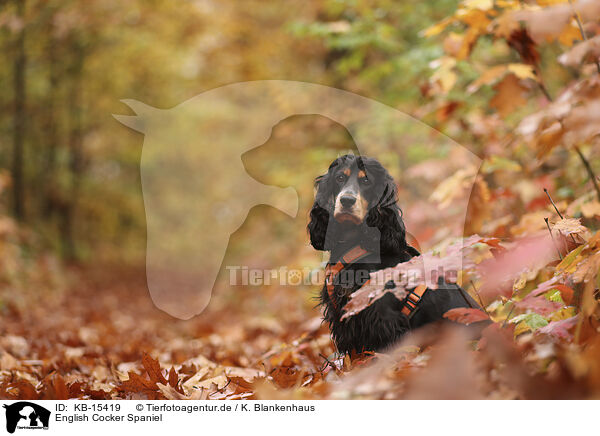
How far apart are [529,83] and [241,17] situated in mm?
10023

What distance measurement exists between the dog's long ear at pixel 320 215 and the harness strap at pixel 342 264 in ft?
0.98

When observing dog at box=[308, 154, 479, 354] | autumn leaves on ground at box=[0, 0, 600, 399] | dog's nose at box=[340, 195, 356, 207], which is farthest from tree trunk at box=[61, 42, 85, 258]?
dog's nose at box=[340, 195, 356, 207]

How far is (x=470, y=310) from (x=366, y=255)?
72 centimetres

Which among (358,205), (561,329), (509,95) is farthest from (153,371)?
(509,95)

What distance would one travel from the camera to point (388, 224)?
8.70 feet

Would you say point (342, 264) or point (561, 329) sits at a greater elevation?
point (342, 264)

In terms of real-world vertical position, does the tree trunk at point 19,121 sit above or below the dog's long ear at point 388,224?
above

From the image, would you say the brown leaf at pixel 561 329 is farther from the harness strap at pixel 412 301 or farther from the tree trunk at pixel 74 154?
the tree trunk at pixel 74 154

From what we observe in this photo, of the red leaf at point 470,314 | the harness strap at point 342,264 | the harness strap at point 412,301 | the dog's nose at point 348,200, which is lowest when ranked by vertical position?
the red leaf at point 470,314

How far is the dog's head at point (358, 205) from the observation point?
2623mm
